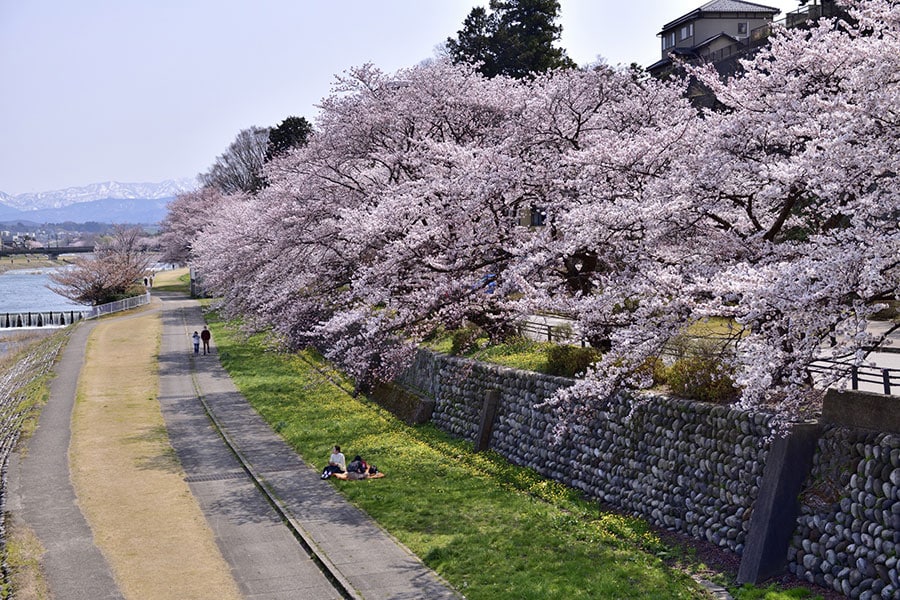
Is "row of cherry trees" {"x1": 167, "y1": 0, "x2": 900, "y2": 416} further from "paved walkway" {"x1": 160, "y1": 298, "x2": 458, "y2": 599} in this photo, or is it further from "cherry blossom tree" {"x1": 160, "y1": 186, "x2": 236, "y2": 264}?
"cherry blossom tree" {"x1": 160, "y1": 186, "x2": 236, "y2": 264}

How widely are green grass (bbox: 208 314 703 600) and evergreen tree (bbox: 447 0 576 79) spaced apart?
38853 mm

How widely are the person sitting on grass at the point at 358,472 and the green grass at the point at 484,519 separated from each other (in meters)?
0.33

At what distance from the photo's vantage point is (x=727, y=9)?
225ft

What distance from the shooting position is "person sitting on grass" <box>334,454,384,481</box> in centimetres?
2434

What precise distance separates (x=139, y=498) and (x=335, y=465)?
5029 mm

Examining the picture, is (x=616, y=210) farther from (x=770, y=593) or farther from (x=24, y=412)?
(x=24, y=412)

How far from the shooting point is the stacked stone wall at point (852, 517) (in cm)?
1372

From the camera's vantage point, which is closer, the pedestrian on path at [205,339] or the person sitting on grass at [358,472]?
the person sitting on grass at [358,472]

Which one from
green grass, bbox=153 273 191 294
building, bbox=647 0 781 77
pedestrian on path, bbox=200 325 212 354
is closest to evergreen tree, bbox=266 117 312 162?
green grass, bbox=153 273 191 294

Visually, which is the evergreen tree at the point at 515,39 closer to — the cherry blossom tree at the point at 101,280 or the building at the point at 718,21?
the building at the point at 718,21

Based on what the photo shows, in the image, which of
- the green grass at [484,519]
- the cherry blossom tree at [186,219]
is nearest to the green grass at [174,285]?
the cherry blossom tree at [186,219]

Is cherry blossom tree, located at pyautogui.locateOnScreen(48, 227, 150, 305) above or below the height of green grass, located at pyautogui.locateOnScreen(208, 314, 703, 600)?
below

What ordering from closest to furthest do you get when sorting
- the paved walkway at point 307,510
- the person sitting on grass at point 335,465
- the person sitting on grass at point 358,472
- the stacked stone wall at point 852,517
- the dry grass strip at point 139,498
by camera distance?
1. the stacked stone wall at point 852,517
2. the paved walkway at point 307,510
3. the dry grass strip at point 139,498
4. the person sitting on grass at point 358,472
5. the person sitting on grass at point 335,465

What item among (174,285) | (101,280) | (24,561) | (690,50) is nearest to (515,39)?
(690,50)
